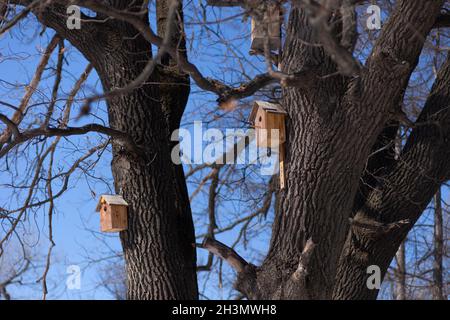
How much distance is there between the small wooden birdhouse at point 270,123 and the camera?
5.29 meters

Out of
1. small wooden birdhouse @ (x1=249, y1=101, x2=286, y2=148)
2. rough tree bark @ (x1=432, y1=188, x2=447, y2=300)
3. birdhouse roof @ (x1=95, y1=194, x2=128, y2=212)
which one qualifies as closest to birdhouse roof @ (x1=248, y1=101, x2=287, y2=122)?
small wooden birdhouse @ (x1=249, y1=101, x2=286, y2=148)

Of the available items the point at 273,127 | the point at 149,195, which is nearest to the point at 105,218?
the point at 149,195

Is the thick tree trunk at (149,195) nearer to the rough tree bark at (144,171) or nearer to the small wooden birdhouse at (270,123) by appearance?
the rough tree bark at (144,171)

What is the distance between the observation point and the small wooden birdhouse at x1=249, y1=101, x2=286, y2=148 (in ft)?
17.3

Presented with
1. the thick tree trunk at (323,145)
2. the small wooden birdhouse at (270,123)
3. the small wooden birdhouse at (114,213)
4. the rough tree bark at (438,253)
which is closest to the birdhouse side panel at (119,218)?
the small wooden birdhouse at (114,213)

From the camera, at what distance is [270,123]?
5309mm

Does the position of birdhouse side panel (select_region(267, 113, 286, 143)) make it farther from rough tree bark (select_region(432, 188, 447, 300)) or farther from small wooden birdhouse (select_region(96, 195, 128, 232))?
rough tree bark (select_region(432, 188, 447, 300))

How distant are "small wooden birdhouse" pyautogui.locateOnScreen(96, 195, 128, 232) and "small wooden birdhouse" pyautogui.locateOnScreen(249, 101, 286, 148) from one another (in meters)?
1.39

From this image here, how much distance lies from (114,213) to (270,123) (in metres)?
1.58

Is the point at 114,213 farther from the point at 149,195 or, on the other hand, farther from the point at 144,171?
the point at 144,171

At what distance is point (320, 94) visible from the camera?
204 inches

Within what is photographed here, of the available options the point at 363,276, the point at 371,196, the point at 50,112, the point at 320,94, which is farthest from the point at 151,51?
the point at 363,276

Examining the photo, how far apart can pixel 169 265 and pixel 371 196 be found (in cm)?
210
